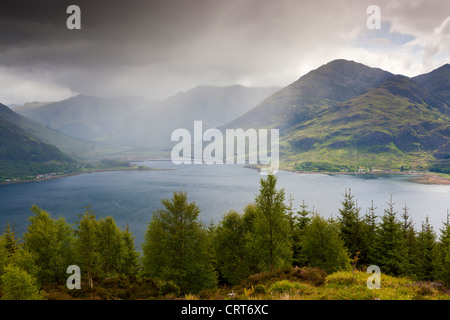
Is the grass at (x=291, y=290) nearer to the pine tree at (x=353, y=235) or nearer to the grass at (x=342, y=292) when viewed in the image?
the grass at (x=342, y=292)

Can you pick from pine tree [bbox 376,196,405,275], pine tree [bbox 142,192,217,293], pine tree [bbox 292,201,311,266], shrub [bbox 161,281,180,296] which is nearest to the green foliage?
shrub [bbox 161,281,180,296]

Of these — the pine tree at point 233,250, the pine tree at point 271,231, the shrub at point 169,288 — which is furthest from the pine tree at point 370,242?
the shrub at point 169,288

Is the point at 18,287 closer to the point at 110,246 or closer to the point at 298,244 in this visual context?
the point at 110,246

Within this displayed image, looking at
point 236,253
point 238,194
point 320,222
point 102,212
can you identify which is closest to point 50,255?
point 236,253

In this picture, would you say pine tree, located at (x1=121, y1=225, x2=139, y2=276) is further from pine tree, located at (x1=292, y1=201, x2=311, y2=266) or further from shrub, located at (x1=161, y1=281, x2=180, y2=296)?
pine tree, located at (x1=292, y1=201, x2=311, y2=266)

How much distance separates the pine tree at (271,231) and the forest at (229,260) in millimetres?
114

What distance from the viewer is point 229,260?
33438 mm

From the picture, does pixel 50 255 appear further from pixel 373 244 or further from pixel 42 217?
pixel 373 244

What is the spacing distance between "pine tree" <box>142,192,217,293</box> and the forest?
10 cm

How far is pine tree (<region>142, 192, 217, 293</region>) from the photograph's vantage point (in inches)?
950

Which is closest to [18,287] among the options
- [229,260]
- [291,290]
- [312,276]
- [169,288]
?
[169,288]
